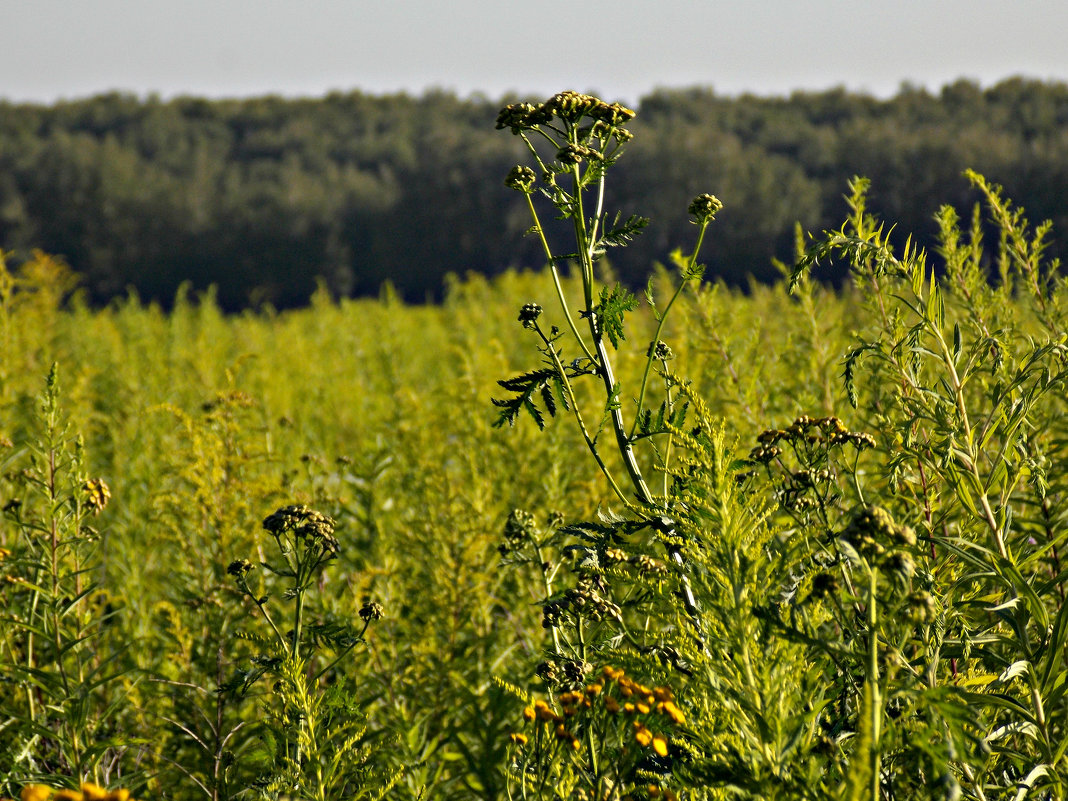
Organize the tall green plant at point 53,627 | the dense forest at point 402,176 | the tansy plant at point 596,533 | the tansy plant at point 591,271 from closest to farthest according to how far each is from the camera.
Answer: the tansy plant at point 596,533
the tansy plant at point 591,271
the tall green plant at point 53,627
the dense forest at point 402,176

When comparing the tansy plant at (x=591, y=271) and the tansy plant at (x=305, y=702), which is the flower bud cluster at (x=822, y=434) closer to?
the tansy plant at (x=591, y=271)

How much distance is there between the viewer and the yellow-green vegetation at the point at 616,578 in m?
1.54

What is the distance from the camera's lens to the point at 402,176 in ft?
151

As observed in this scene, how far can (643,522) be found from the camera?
179cm

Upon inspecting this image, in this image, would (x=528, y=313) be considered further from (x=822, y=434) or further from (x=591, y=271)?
(x=822, y=434)

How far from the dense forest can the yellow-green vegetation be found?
36.2 feet

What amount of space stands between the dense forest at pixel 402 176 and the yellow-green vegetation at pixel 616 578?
1102 centimetres

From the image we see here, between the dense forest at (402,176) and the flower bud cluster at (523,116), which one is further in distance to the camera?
the dense forest at (402,176)

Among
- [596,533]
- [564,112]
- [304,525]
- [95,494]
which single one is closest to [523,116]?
[564,112]

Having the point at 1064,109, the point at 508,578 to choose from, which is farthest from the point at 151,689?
the point at 1064,109

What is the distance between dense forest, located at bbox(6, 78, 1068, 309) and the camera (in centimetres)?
2042

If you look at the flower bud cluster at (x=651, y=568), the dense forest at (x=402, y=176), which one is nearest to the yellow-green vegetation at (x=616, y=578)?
the flower bud cluster at (x=651, y=568)

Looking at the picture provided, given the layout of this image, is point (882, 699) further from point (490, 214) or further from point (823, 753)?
point (490, 214)

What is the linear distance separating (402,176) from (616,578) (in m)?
46.2
